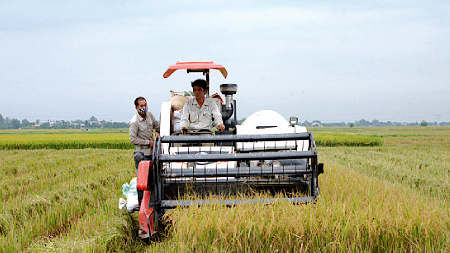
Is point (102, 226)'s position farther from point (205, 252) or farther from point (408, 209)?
point (408, 209)

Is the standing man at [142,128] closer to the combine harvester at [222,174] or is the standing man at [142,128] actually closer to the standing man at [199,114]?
the standing man at [199,114]

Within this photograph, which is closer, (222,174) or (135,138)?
(222,174)

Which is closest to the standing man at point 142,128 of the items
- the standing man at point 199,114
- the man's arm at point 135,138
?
the man's arm at point 135,138

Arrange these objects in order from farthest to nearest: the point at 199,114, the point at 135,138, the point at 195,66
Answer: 1. the point at 135,138
2. the point at 199,114
3. the point at 195,66

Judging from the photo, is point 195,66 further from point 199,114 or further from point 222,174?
point 222,174

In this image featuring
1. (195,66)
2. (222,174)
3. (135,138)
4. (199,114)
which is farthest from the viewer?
(135,138)

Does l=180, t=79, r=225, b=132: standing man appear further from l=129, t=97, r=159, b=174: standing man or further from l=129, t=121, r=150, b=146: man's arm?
l=129, t=121, r=150, b=146: man's arm


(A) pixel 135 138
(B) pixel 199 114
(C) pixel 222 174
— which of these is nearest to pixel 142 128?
(A) pixel 135 138

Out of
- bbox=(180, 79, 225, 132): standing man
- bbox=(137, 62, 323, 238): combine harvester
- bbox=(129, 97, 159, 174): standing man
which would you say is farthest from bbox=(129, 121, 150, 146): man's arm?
bbox=(137, 62, 323, 238): combine harvester

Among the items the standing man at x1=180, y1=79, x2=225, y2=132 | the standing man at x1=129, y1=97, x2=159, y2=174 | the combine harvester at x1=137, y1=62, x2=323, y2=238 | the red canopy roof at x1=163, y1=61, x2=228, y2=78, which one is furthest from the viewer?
the standing man at x1=129, y1=97, x2=159, y2=174

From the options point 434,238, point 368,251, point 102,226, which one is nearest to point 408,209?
point 434,238

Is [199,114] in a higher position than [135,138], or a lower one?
higher

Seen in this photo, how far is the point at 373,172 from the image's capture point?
901 cm

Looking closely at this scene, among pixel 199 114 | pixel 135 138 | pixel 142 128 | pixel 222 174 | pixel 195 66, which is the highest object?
pixel 195 66
